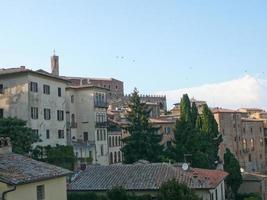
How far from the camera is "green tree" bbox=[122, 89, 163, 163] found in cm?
5738

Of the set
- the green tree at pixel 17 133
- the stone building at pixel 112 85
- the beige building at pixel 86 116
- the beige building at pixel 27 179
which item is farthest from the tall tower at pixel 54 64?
the stone building at pixel 112 85

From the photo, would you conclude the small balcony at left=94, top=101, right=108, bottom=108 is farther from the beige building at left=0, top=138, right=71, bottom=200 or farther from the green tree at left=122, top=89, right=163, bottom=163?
the beige building at left=0, top=138, right=71, bottom=200

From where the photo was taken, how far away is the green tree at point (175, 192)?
28984mm

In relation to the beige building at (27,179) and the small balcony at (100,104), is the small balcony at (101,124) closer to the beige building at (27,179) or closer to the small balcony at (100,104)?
the small balcony at (100,104)

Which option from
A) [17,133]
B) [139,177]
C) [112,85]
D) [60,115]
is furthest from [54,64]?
[112,85]

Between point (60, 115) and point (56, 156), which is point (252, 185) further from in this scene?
point (60, 115)

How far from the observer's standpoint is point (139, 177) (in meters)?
38.2

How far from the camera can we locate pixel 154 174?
126 feet

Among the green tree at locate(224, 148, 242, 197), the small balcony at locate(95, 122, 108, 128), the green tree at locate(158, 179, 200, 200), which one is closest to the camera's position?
the green tree at locate(158, 179, 200, 200)

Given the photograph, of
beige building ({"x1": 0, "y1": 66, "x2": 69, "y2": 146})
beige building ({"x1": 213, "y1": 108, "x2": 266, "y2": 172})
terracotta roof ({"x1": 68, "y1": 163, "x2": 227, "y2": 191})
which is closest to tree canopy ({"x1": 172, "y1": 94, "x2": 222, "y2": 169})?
beige building ({"x1": 0, "y1": 66, "x2": 69, "y2": 146})

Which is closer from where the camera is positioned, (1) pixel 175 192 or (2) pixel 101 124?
(1) pixel 175 192

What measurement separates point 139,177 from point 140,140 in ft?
65.0

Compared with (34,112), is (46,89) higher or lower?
higher

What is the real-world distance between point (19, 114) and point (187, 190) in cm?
2796
